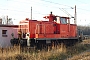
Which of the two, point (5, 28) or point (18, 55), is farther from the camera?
point (5, 28)

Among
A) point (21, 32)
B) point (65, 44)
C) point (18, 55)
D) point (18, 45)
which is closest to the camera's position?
point (18, 55)

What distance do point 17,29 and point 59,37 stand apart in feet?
13.4

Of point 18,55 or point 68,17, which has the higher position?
point 68,17

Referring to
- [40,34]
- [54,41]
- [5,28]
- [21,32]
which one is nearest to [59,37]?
[54,41]

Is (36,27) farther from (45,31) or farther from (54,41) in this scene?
(54,41)

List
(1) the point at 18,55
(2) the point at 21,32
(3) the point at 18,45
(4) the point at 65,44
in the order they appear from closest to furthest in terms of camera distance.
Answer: (1) the point at 18,55 → (3) the point at 18,45 → (2) the point at 21,32 → (4) the point at 65,44

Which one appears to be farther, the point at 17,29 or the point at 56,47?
the point at 17,29

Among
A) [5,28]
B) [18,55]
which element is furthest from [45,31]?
[18,55]

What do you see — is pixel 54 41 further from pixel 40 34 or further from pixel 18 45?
pixel 18 45

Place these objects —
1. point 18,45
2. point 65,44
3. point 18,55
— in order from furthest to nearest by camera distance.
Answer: point 65,44 < point 18,45 < point 18,55

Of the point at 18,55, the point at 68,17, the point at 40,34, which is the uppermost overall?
the point at 68,17

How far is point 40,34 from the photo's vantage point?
1664 cm

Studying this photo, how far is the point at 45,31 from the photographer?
58.1ft

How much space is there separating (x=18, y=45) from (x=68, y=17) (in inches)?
239
